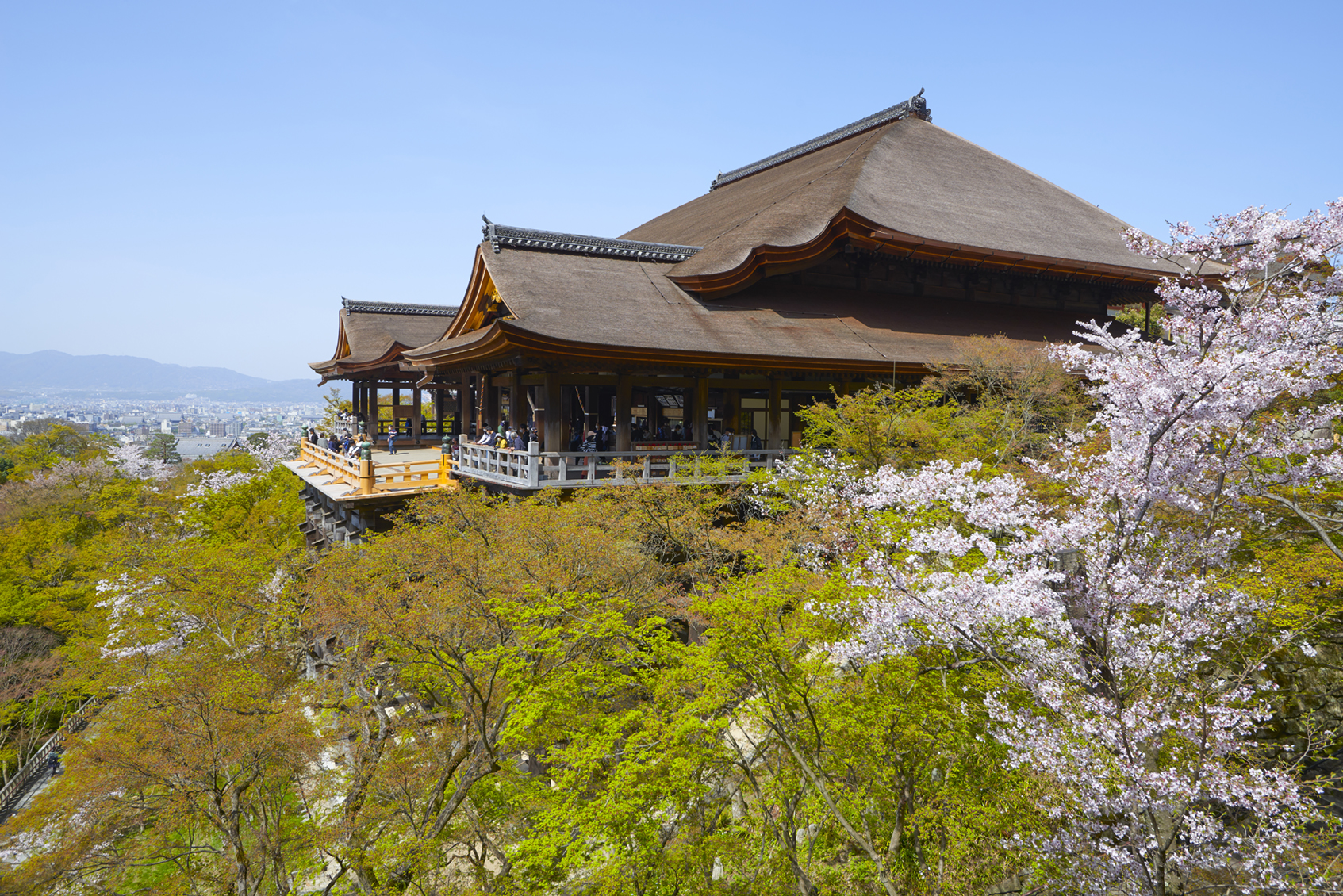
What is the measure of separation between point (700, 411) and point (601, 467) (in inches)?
127

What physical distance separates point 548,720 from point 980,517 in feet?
17.5

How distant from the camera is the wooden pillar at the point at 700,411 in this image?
16.7 m

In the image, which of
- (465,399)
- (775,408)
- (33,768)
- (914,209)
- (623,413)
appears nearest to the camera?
(623,413)

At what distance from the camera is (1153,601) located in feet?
20.5

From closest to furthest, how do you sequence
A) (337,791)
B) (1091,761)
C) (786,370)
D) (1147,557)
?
(1091,761) → (1147,557) → (337,791) → (786,370)

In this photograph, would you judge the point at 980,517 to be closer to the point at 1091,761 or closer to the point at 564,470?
the point at 1091,761

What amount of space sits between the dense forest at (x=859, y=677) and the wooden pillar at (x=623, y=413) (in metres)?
2.15

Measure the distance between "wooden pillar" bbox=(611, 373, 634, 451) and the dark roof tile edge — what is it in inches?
682

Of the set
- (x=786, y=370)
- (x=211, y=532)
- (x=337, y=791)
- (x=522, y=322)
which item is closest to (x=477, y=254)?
(x=522, y=322)

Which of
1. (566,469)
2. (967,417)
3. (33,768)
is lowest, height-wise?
(33,768)

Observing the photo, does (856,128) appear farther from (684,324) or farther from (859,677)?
(859,677)

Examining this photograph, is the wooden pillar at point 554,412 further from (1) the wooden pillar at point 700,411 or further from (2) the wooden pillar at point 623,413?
(1) the wooden pillar at point 700,411

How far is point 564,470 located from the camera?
14.3 meters

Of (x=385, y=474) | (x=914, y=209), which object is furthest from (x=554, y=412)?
(x=914, y=209)
